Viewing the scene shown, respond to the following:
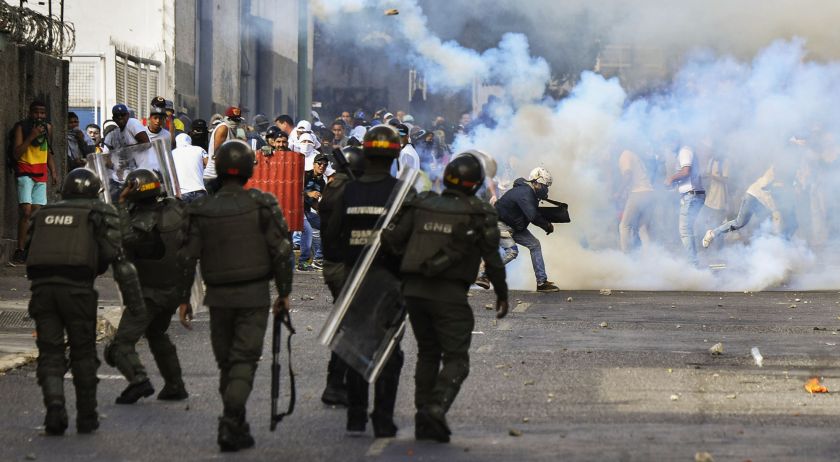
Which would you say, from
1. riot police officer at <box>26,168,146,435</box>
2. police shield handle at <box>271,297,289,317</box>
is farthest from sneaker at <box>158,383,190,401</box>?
police shield handle at <box>271,297,289,317</box>

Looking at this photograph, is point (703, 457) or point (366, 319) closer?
point (703, 457)

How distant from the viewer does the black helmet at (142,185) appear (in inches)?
361

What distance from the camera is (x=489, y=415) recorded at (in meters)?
8.73

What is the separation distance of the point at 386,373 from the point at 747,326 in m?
6.01

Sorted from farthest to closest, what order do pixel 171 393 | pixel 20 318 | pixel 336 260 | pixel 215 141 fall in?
pixel 215 141
pixel 20 318
pixel 171 393
pixel 336 260

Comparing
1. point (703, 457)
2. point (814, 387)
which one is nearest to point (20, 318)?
point (814, 387)

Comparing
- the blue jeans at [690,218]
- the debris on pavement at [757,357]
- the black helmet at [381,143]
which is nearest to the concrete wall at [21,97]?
the blue jeans at [690,218]

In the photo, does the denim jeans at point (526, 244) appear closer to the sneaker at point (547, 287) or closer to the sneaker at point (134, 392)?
the sneaker at point (547, 287)

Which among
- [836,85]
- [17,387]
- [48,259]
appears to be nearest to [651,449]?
[48,259]

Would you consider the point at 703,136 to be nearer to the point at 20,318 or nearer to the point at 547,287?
the point at 547,287

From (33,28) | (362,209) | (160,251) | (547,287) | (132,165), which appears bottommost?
(547,287)

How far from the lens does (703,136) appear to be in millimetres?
20609

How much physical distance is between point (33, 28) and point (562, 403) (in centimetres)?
1132

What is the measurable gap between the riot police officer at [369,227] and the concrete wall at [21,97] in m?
9.55
